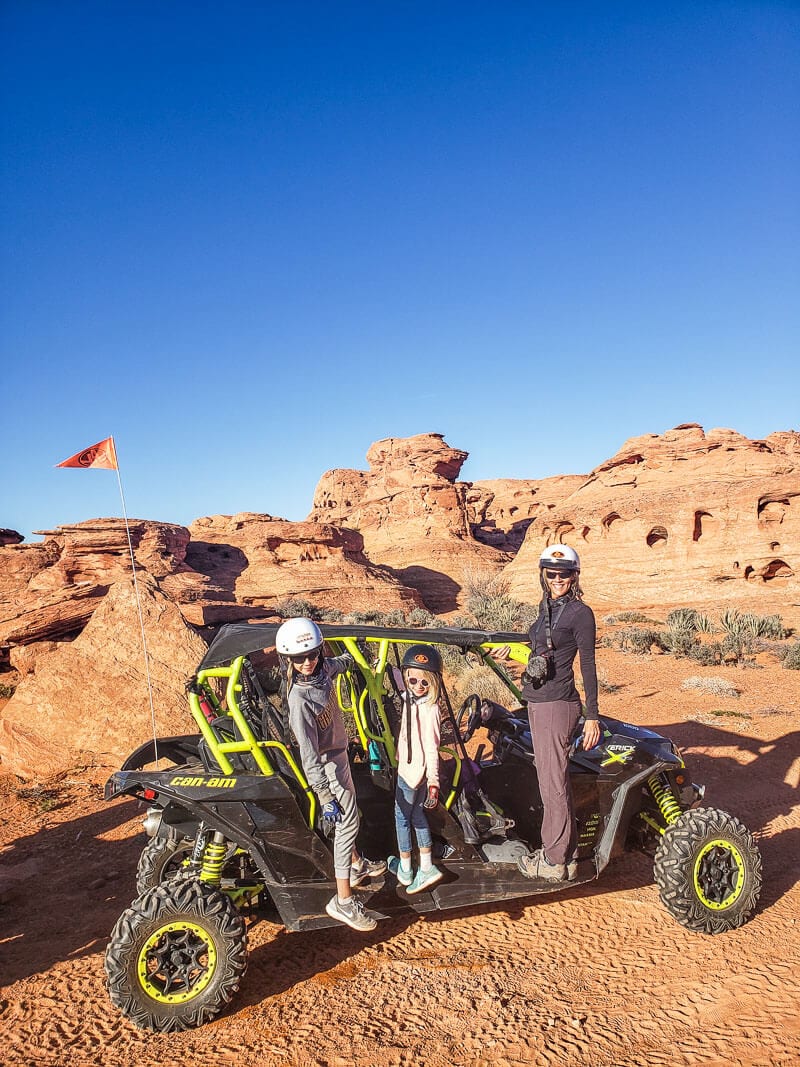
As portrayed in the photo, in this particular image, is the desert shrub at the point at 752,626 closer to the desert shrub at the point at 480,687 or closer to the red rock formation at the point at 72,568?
the desert shrub at the point at 480,687

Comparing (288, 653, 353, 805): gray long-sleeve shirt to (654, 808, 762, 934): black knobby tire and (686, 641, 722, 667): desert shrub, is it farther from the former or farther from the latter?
(686, 641, 722, 667): desert shrub

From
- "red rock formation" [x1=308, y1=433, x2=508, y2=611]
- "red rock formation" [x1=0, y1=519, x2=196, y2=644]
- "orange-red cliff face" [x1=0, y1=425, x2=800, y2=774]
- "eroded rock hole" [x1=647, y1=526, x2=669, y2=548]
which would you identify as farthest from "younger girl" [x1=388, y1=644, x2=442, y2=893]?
"red rock formation" [x1=308, y1=433, x2=508, y2=611]

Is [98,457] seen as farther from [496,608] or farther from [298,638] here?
[496,608]

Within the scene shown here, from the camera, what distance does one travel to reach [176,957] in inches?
134

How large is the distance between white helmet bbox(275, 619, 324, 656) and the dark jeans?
63.9 inches

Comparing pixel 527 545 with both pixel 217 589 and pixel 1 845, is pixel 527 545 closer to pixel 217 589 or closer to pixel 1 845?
pixel 217 589

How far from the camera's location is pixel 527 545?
35.4m

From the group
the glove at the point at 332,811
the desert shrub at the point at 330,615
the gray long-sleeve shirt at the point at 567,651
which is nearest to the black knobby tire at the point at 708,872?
the gray long-sleeve shirt at the point at 567,651

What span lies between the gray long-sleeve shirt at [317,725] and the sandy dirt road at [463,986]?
1.18m

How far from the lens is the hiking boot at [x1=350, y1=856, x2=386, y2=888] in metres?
3.62

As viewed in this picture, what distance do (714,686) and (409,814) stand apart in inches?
362

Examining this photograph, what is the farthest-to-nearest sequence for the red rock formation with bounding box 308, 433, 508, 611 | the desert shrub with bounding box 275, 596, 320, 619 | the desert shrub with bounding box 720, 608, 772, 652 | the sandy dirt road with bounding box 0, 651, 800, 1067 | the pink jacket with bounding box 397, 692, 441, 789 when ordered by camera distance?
the red rock formation with bounding box 308, 433, 508, 611 → the desert shrub with bounding box 275, 596, 320, 619 → the desert shrub with bounding box 720, 608, 772, 652 → the pink jacket with bounding box 397, 692, 441, 789 → the sandy dirt road with bounding box 0, 651, 800, 1067

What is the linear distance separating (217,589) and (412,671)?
2438 cm

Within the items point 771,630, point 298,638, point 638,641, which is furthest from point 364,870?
point 771,630
